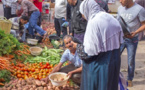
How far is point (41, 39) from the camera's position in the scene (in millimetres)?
7055

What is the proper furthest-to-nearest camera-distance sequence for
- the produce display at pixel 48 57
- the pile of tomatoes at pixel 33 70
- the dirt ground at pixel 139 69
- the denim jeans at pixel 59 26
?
the denim jeans at pixel 59 26 < the produce display at pixel 48 57 < the dirt ground at pixel 139 69 < the pile of tomatoes at pixel 33 70

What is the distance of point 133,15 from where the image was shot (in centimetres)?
360

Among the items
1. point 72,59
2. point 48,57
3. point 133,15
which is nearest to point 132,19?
point 133,15

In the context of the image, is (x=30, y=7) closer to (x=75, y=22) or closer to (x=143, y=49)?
(x=75, y=22)

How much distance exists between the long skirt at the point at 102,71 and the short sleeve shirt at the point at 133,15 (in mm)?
1698

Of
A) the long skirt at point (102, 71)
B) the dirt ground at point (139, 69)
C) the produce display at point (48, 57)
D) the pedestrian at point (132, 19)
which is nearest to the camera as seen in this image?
the long skirt at point (102, 71)

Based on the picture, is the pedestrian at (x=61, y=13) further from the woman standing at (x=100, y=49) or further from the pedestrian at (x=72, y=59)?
the woman standing at (x=100, y=49)

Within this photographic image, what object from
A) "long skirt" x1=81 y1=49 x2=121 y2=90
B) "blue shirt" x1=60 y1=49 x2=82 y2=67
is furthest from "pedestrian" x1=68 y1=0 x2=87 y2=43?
"long skirt" x1=81 y1=49 x2=121 y2=90

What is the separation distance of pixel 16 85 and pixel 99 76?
1.96 metres

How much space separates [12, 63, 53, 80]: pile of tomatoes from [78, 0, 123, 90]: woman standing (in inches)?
72.8

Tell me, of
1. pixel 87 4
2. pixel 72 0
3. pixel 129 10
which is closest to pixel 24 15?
pixel 72 0

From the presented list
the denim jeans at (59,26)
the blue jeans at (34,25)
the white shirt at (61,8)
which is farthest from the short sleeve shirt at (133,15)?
the blue jeans at (34,25)

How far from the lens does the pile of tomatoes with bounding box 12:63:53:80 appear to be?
156 inches

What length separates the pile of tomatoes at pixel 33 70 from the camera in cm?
397
